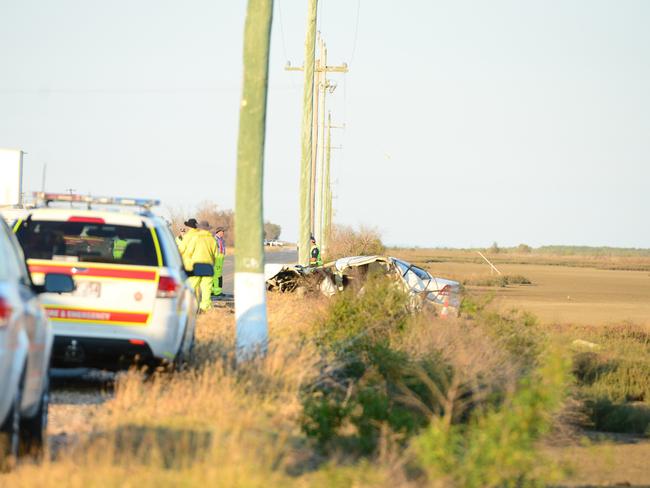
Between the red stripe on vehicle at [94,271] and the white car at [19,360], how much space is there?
2.49 meters

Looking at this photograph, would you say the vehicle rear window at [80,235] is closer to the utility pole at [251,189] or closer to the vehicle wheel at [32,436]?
the utility pole at [251,189]

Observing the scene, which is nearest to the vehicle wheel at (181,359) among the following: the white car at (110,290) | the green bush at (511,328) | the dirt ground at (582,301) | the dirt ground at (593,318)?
the white car at (110,290)

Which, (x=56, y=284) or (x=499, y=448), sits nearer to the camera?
(x=499, y=448)

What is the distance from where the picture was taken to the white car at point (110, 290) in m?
11.4

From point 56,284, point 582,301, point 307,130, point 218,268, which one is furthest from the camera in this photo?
point 582,301

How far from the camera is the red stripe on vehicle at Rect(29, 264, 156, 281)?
1147cm

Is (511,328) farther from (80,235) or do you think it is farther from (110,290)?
(110,290)

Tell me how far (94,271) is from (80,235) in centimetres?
86

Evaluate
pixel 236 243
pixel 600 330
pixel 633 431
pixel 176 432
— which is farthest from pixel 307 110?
pixel 176 432

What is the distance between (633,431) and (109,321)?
10052mm

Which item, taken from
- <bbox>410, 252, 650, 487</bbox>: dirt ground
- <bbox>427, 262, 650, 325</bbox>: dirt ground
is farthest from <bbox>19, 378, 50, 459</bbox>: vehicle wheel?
<bbox>427, 262, 650, 325</bbox>: dirt ground

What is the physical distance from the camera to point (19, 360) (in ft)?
23.5

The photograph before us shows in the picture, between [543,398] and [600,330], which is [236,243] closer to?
[543,398]

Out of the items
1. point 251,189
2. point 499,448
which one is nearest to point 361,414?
point 499,448
